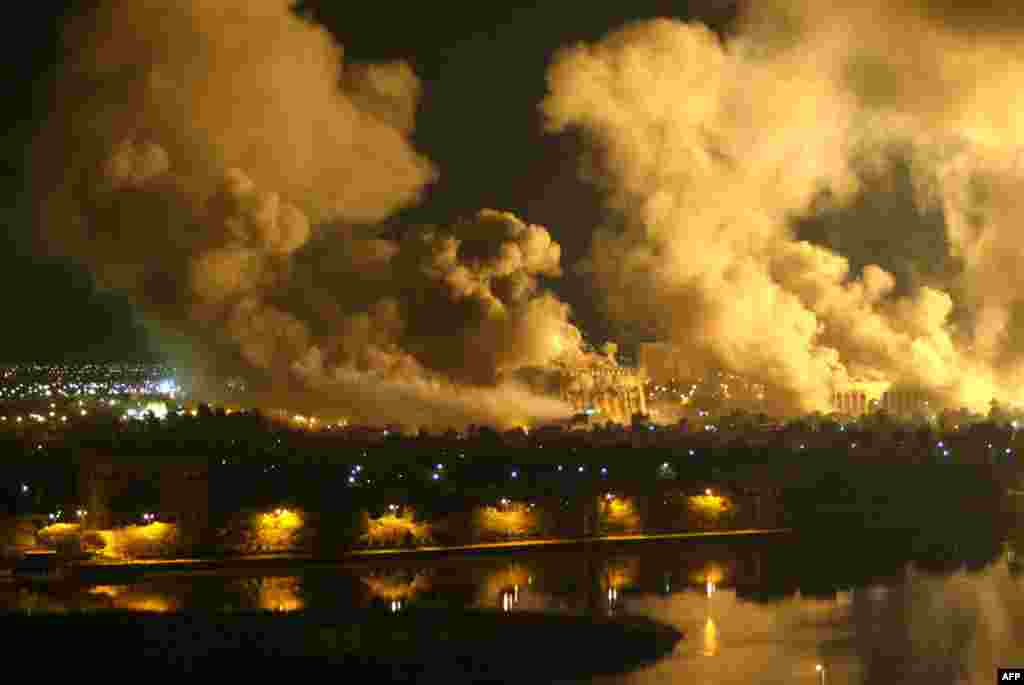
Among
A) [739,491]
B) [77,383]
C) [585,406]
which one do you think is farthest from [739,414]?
[77,383]

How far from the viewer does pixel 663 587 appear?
67.7ft

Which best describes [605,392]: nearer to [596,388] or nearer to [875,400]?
[596,388]

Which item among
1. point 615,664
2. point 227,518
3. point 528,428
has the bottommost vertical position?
point 615,664

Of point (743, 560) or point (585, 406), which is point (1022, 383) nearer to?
point (585, 406)

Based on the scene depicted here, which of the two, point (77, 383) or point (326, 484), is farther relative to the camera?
point (77, 383)

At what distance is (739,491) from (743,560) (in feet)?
13.5

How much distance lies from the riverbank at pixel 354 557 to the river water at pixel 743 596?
0.36m

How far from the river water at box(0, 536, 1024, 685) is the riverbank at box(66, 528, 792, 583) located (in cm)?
36

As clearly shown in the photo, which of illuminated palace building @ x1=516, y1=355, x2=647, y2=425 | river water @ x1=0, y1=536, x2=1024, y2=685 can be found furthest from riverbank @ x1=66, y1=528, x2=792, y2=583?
illuminated palace building @ x1=516, y1=355, x2=647, y2=425

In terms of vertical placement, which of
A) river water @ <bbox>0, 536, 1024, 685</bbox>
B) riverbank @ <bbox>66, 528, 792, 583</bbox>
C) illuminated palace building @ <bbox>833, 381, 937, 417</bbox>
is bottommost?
river water @ <bbox>0, 536, 1024, 685</bbox>

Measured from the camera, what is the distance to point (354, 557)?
23406 mm

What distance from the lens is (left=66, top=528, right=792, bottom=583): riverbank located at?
71.7ft

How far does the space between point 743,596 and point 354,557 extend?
5.83 meters

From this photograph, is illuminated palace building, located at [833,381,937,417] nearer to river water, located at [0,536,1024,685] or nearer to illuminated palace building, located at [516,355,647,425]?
illuminated palace building, located at [516,355,647,425]
